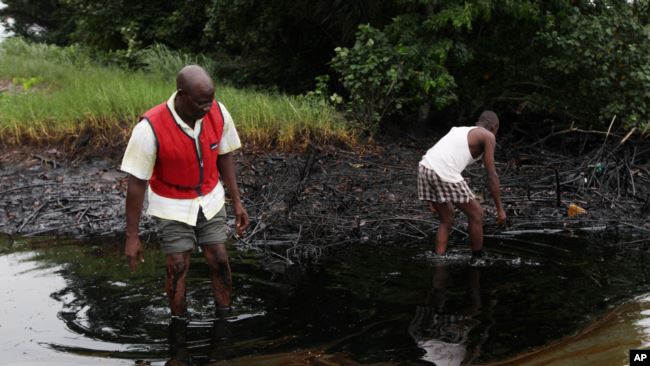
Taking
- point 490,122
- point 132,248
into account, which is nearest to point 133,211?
point 132,248

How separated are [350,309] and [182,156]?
1743mm

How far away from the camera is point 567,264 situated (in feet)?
20.4

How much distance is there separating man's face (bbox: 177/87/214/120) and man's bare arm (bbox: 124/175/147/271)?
0.51 meters

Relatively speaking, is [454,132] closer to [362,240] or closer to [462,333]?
[362,240]

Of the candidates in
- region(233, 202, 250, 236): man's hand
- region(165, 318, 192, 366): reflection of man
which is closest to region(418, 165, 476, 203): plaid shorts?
region(233, 202, 250, 236): man's hand

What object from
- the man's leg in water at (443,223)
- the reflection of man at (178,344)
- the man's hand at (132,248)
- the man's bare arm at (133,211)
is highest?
the man's bare arm at (133,211)

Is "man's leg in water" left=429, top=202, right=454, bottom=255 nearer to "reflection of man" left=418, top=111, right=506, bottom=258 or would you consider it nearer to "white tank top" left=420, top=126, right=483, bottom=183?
"reflection of man" left=418, top=111, right=506, bottom=258

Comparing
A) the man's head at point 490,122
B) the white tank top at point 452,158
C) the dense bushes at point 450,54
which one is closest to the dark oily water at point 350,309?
the white tank top at point 452,158

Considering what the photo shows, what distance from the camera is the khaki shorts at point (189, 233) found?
15.0ft

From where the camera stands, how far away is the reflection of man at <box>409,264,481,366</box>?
4180 mm

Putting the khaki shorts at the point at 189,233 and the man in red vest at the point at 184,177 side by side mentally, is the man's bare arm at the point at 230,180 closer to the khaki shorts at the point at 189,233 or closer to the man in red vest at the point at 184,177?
the man in red vest at the point at 184,177

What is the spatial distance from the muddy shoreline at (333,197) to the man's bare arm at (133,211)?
7.63ft

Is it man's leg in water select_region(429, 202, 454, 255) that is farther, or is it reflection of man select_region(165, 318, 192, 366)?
man's leg in water select_region(429, 202, 454, 255)

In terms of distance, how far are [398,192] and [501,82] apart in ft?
14.6
